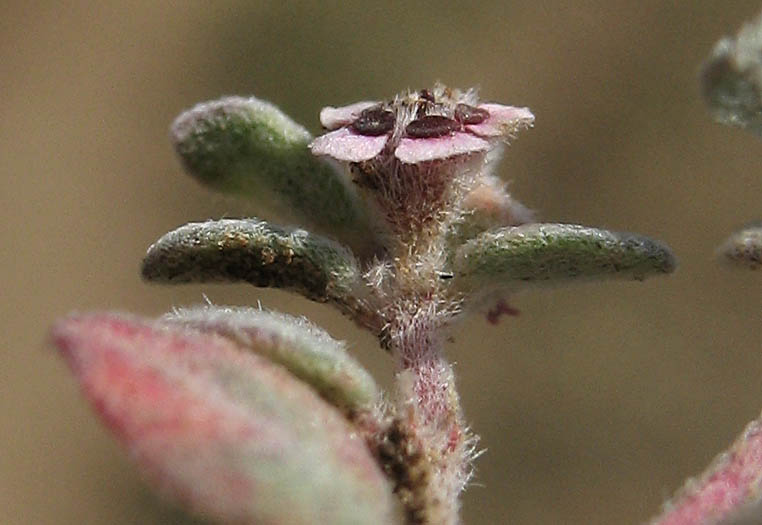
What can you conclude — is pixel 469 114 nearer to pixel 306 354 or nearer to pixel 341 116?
pixel 341 116

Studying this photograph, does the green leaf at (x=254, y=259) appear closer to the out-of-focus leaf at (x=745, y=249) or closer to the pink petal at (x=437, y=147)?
the pink petal at (x=437, y=147)

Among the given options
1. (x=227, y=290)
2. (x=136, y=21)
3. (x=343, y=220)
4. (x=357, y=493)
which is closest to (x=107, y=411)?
(x=357, y=493)

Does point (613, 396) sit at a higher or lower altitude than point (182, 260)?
higher

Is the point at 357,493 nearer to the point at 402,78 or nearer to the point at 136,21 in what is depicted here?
the point at 402,78

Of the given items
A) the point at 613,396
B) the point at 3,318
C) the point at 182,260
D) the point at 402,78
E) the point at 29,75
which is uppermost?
the point at 29,75

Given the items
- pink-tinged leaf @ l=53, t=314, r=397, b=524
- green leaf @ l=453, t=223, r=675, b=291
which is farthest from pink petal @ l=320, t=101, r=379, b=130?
pink-tinged leaf @ l=53, t=314, r=397, b=524

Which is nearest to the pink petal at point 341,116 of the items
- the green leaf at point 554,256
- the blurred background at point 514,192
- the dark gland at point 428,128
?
the dark gland at point 428,128

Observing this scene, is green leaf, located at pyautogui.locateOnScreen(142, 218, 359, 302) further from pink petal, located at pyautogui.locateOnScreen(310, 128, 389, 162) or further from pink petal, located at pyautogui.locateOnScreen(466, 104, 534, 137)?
pink petal, located at pyautogui.locateOnScreen(466, 104, 534, 137)

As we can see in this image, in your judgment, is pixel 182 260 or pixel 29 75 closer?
pixel 182 260
